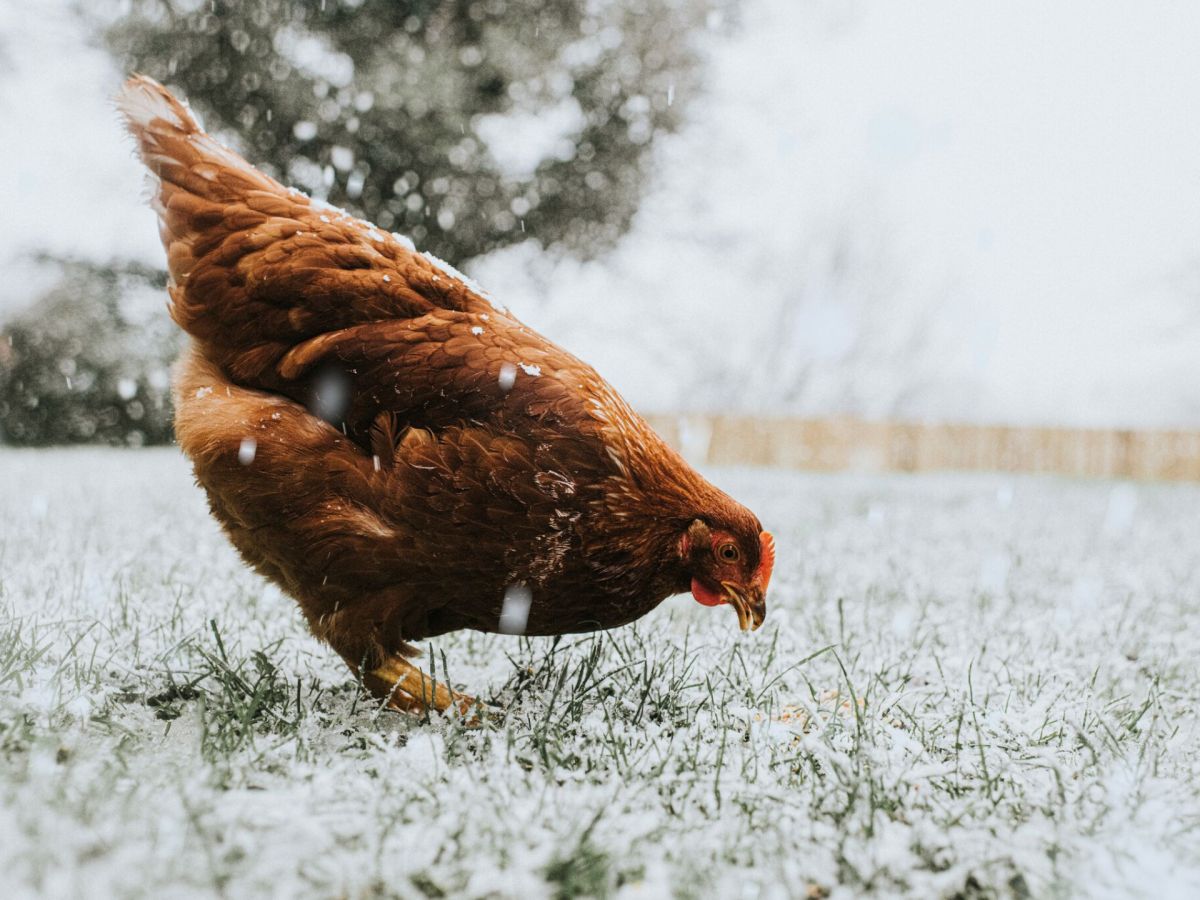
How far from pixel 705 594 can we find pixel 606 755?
48 cm

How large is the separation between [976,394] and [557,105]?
11370 millimetres

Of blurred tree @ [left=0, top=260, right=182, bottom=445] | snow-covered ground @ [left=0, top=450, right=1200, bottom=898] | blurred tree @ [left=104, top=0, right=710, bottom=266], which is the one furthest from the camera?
blurred tree @ [left=0, top=260, right=182, bottom=445]

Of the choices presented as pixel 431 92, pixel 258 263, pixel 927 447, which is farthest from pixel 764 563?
pixel 927 447

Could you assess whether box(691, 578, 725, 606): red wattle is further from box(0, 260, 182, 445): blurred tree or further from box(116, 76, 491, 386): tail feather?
box(0, 260, 182, 445): blurred tree

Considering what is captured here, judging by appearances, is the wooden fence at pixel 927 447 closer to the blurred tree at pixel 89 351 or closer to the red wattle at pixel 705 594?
the blurred tree at pixel 89 351

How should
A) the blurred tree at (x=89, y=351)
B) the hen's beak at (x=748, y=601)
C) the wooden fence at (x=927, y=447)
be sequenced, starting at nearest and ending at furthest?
the hen's beak at (x=748, y=601)
the blurred tree at (x=89, y=351)
the wooden fence at (x=927, y=447)

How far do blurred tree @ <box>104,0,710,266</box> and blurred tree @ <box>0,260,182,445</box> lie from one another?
8.04ft

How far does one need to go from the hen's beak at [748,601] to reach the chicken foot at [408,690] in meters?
0.70

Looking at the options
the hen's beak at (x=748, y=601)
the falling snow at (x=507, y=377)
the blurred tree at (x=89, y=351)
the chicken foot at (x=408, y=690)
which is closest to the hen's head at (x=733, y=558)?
the hen's beak at (x=748, y=601)

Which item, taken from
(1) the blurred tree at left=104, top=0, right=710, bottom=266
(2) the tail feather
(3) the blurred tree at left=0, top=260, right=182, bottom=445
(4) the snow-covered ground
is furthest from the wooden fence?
(2) the tail feather

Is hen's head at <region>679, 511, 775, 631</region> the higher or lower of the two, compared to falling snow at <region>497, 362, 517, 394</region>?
lower

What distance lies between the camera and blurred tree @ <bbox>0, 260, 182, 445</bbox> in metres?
9.94

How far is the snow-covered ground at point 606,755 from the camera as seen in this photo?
55.9 inches

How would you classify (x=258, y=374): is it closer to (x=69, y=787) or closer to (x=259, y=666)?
(x=259, y=666)
